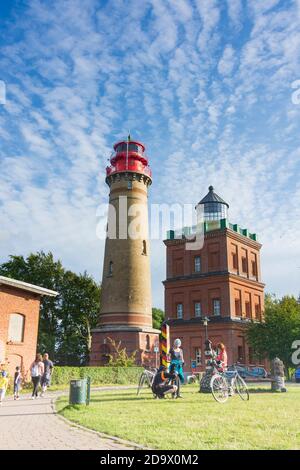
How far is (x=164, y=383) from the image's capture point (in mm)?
15086

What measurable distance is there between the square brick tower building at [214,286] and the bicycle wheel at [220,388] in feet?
83.0

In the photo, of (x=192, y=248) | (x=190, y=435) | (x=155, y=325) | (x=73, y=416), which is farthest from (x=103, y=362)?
(x=190, y=435)

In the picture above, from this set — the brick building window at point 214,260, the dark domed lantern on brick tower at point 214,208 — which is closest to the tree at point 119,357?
the brick building window at point 214,260

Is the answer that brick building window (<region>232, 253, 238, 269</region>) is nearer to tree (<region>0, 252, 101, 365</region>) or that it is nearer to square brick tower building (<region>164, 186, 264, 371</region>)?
square brick tower building (<region>164, 186, 264, 371</region>)

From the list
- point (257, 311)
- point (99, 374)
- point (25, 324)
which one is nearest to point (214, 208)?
point (257, 311)

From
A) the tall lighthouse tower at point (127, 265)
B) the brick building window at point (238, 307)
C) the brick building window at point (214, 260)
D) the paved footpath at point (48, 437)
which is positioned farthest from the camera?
the brick building window at point (214, 260)

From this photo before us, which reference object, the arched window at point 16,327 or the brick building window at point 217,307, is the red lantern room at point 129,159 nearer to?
the brick building window at point 217,307

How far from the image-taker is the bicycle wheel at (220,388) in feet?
43.0

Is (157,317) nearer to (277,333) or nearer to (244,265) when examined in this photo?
(244,265)

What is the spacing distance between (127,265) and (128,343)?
6.34 metres

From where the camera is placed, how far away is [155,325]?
200 ft

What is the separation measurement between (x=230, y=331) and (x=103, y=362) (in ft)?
35.8
